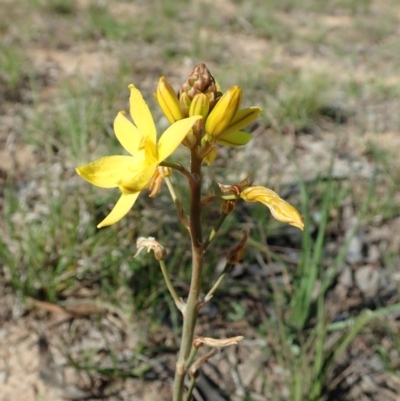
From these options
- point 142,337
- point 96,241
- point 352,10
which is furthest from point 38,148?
point 352,10

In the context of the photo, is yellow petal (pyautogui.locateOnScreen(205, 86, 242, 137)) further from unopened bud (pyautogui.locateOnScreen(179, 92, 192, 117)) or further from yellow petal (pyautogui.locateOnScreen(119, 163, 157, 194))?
yellow petal (pyautogui.locateOnScreen(119, 163, 157, 194))

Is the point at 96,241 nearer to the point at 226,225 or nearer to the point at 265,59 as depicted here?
the point at 226,225

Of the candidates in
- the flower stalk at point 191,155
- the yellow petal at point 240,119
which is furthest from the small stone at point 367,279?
the yellow petal at point 240,119

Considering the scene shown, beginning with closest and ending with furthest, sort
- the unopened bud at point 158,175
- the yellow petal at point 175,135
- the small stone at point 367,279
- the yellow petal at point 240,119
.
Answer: the yellow petal at point 175,135
the yellow petal at point 240,119
the unopened bud at point 158,175
the small stone at point 367,279

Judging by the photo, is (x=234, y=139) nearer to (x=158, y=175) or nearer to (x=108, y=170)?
(x=158, y=175)

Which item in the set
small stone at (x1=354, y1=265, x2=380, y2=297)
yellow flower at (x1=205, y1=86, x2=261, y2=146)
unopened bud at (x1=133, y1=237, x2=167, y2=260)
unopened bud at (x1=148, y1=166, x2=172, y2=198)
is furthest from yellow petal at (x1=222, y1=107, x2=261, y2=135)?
small stone at (x1=354, y1=265, x2=380, y2=297)

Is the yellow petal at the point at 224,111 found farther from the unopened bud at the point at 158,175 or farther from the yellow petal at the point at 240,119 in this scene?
the unopened bud at the point at 158,175

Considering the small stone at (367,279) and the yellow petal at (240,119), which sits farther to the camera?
the small stone at (367,279)
